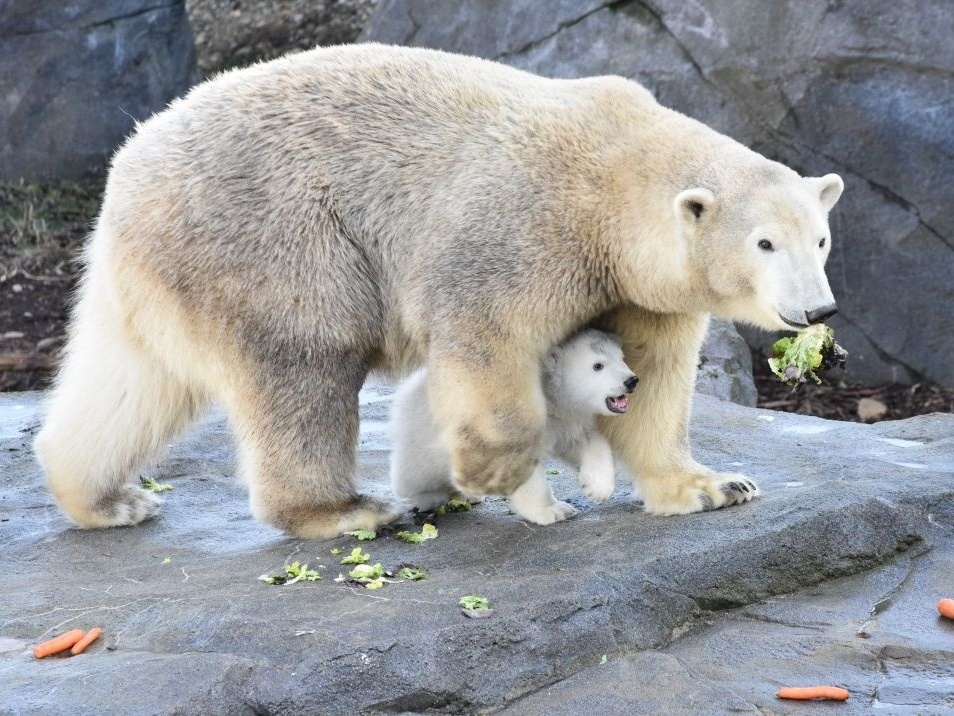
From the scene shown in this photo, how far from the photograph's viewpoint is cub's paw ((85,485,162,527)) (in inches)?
249

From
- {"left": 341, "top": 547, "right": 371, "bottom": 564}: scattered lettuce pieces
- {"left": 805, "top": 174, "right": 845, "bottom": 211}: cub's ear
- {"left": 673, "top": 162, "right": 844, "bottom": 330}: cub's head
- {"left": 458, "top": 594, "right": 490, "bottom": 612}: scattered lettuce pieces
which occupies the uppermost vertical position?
{"left": 805, "top": 174, "right": 845, "bottom": 211}: cub's ear

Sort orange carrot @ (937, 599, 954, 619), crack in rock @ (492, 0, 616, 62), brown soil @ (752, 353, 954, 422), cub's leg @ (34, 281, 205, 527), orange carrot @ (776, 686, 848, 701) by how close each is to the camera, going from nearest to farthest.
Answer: orange carrot @ (776, 686, 848, 701) → orange carrot @ (937, 599, 954, 619) → cub's leg @ (34, 281, 205, 527) → brown soil @ (752, 353, 954, 422) → crack in rock @ (492, 0, 616, 62)

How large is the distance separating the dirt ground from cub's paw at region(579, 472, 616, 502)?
16.1 feet

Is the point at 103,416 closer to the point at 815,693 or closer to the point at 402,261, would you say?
the point at 402,261

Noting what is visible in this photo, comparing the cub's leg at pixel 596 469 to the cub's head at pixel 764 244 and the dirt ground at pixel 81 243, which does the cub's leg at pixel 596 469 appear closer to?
the cub's head at pixel 764 244

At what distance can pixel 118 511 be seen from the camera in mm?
6332

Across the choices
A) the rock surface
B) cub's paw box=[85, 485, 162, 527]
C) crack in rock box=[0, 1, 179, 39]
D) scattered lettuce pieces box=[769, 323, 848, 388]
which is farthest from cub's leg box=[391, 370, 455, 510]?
crack in rock box=[0, 1, 179, 39]

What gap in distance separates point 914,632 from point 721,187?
5.92ft

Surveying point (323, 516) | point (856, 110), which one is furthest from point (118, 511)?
point (856, 110)

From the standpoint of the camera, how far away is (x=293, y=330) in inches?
220

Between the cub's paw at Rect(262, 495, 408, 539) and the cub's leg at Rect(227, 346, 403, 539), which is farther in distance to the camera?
the cub's paw at Rect(262, 495, 408, 539)

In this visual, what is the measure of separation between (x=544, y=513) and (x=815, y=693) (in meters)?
1.76

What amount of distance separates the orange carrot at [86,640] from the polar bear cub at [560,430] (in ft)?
5.27

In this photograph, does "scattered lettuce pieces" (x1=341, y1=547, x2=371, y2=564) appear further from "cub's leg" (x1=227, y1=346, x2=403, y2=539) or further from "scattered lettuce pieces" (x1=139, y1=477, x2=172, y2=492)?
"scattered lettuce pieces" (x1=139, y1=477, x2=172, y2=492)
